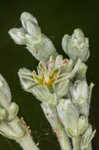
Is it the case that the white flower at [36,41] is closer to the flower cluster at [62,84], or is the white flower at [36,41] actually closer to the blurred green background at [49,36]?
the flower cluster at [62,84]

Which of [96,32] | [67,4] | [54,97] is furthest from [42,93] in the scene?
[67,4]

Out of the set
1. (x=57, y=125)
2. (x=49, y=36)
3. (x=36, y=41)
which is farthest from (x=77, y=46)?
(x=49, y=36)

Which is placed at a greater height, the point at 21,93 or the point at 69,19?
the point at 69,19

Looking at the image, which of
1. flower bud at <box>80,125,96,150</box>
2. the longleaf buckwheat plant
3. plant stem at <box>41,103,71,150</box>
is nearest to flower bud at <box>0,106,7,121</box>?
the longleaf buckwheat plant

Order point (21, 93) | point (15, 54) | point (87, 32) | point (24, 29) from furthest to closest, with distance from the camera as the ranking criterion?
point (87, 32), point (15, 54), point (21, 93), point (24, 29)

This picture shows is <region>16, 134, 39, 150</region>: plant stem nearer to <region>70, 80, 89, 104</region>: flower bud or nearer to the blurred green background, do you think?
<region>70, 80, 89, 104</region>: flower bud

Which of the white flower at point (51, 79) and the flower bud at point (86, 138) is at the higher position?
the white flower at point (51, 79)

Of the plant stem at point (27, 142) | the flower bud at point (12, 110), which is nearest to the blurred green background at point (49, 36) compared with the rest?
the plant stem at point (27, 142)

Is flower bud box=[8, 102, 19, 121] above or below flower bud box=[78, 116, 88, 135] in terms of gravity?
above

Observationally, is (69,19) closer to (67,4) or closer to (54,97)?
(67,4)
